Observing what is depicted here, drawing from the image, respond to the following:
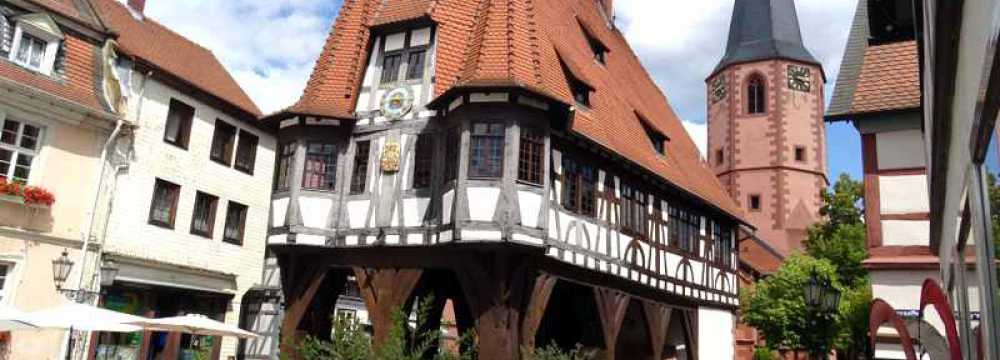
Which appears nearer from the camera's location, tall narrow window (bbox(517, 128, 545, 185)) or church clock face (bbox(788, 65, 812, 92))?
tall narrow window (bbox(517, 128, 545, 185))

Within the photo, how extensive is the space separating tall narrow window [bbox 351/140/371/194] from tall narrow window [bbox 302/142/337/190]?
1.32 feet

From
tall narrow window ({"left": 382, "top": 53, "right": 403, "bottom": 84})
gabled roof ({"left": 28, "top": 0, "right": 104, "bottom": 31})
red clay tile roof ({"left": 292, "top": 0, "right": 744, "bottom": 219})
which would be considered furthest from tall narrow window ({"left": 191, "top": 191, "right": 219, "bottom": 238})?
tall narrow window ({"left": 382, "top": 53, "right": 403, "bottom": 84})

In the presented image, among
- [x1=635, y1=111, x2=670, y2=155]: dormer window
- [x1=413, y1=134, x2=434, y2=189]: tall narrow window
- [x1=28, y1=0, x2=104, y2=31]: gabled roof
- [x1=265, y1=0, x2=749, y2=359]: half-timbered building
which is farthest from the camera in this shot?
[x1=635, y1=111, x2=670, y2=155]: dormer window

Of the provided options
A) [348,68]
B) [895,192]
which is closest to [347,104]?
[348,68]

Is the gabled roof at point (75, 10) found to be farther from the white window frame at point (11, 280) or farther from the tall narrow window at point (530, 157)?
the tall narrow window at point (530, 157)

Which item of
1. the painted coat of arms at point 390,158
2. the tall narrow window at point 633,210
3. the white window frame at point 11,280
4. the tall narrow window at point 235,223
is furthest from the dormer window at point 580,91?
the white window frame at point 11,280

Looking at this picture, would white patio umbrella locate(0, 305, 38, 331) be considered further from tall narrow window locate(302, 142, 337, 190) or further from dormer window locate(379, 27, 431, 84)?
dormer window locate(379, 27, 431, 84)

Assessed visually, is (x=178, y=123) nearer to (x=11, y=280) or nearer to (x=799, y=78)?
(x=11, y=280)

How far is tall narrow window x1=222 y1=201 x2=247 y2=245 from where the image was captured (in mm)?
22000

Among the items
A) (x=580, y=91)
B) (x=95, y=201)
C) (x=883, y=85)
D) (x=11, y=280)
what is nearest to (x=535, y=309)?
A: (x=580, y=91)

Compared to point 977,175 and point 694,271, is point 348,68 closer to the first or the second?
point 694,271

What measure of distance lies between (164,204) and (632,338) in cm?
1247

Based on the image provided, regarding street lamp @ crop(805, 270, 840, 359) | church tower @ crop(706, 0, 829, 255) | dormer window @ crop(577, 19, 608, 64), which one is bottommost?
street lamp @ crop(805, 270, 840, 359)

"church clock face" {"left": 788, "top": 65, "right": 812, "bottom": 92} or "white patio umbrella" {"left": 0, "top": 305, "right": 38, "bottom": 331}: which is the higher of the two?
"church clock face" {"left": 788, "top": 65, "right": 812, "bottom": 92}
